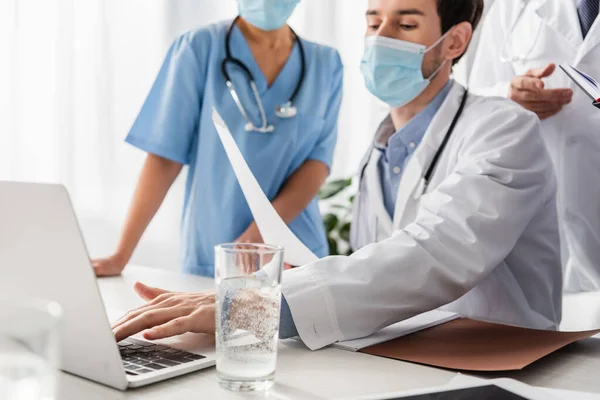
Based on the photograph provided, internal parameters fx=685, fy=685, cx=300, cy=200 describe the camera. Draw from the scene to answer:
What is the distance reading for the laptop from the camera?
2.07 ft

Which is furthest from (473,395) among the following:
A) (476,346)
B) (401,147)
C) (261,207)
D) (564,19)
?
(564,19)

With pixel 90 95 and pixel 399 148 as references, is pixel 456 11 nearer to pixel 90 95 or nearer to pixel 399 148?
pixel 399 148

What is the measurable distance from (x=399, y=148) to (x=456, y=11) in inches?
11.9

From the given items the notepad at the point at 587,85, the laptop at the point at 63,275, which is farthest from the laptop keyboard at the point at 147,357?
the notepad at the point at 587,85

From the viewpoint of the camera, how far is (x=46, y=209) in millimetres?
631

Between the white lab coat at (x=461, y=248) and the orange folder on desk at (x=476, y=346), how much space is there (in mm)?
44

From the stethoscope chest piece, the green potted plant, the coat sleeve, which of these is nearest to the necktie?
the coat sleeve

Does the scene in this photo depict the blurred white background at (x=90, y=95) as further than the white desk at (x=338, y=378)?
Yes

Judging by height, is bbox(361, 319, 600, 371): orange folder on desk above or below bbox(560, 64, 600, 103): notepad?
below

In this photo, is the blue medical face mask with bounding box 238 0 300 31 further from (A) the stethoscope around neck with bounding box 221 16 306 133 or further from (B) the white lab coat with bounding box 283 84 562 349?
(B) the white lab coat with bounding box 283 84 562 349

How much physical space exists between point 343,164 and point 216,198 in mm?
1431

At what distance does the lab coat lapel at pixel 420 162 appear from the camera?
133 centimetres

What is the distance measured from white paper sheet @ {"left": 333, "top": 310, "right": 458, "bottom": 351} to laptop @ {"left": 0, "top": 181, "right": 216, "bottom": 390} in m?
0.26

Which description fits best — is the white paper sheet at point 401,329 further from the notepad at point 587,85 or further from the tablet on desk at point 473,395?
Result: the notepad at point 587,85
